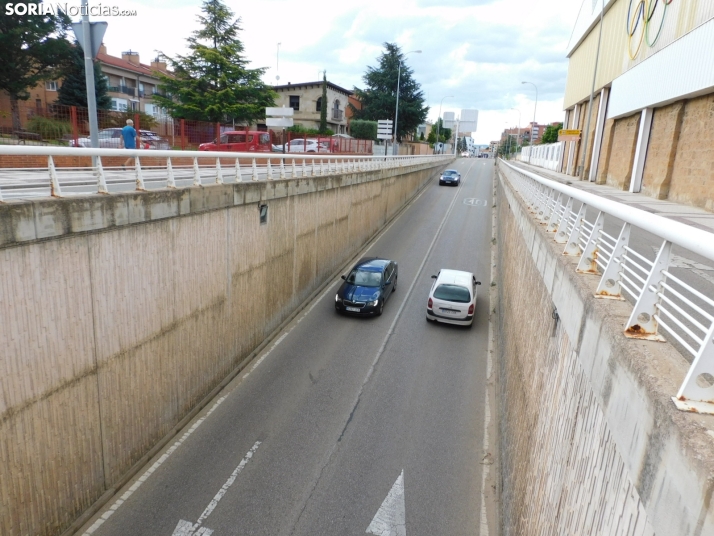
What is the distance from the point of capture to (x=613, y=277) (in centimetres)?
470

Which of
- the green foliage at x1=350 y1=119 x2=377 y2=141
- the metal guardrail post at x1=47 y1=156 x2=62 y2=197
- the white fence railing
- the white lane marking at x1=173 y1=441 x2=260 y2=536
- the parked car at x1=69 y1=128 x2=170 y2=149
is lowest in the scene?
the white lane marking at x1=173 y1=441 x2=260 y2=536

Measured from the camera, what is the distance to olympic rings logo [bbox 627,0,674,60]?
22641 millimetres

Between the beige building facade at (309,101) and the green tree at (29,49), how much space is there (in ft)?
105

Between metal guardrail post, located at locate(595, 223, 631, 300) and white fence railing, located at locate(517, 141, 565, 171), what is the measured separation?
52.2 m

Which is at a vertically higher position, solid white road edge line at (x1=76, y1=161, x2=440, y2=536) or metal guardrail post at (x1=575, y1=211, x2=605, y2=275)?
metal guardrail post at (x1=575, y1=211, x2=605, y2=275)

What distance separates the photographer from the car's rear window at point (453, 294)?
16.6 meters

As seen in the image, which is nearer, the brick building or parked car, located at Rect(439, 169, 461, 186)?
the brick building

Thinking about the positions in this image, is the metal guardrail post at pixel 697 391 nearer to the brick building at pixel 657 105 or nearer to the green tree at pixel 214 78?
the brick building at pixel 657 105

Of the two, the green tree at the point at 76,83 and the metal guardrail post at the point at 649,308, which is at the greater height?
the green tree at the point at 76,83

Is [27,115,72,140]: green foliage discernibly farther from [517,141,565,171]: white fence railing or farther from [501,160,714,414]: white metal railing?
[517,141,565,171]: white fence railing

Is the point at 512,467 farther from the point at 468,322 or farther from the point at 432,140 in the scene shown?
the point at 432,140

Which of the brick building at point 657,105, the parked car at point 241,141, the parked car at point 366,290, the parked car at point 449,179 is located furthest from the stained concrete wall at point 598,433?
the parked car at point 449,179

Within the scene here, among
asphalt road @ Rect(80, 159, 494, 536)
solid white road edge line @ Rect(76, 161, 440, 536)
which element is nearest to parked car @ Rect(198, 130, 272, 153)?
asphalt road @ Rect(80, 159, 494, 536)

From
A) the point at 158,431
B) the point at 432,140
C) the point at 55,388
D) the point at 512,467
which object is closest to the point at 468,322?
the point at 512,467
